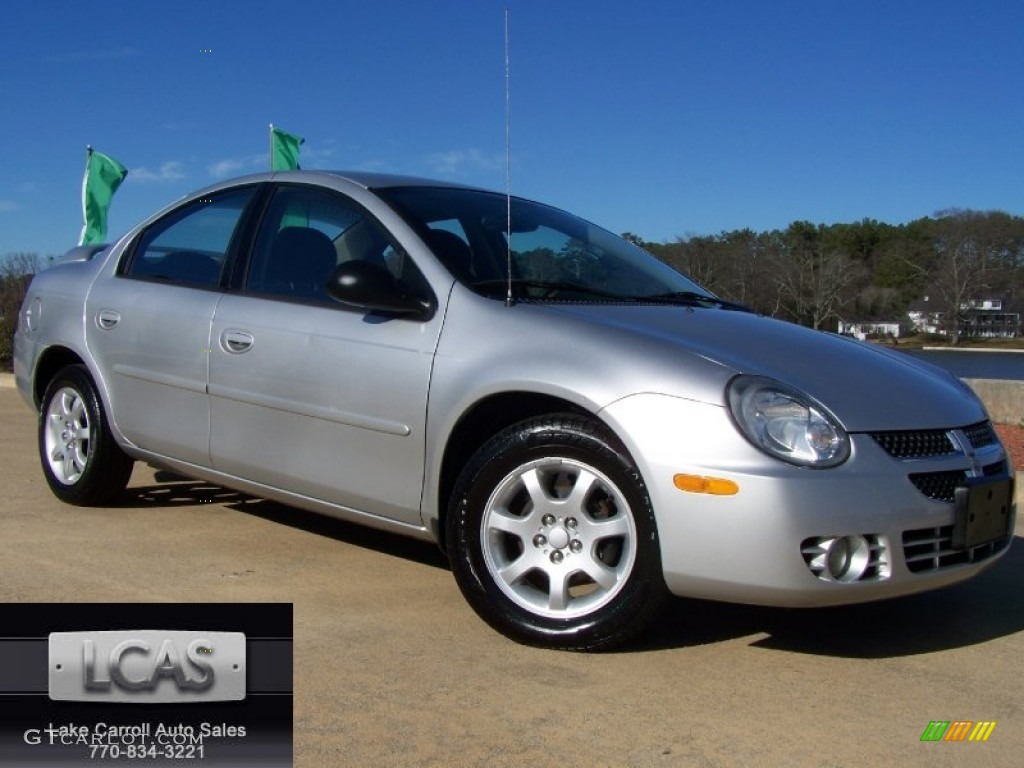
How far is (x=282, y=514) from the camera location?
5.41m

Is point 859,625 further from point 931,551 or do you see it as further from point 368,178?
point 368,178

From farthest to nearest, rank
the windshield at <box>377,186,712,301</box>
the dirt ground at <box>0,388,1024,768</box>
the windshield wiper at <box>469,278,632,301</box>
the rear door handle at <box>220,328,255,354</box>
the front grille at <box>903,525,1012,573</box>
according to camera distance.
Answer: the rear door handle at <box>220,328,255,354</box> → the windshield at <box>377,186,712,301</box> → the windshield wiper at <box>469,278,632,301</box> → the front grille at <box>903,525,1012,573</box> → the dirt ground at <box>0,388,1024,768</box>

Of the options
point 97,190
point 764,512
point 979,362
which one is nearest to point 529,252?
point 764,512

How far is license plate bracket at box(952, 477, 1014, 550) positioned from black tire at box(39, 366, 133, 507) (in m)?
3.58

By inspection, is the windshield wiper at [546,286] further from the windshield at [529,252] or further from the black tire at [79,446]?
the black tire at [79,446]

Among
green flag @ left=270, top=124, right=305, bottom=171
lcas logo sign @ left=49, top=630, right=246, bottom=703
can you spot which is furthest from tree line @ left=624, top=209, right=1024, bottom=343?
green flag @ left=270, top=124, right=305, bottom=171

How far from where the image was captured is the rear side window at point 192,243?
4793mm

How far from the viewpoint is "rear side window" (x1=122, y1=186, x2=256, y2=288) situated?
15.7 feet

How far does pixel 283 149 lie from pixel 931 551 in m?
10.3

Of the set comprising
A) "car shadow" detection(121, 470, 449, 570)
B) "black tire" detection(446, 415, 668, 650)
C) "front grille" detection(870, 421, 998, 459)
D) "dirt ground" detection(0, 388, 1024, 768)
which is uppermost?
"front grille" detection(870, 421, 998, 459)

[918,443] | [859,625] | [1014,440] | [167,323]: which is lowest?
[859,625]

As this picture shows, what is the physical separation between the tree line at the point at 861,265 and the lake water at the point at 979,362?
459mm

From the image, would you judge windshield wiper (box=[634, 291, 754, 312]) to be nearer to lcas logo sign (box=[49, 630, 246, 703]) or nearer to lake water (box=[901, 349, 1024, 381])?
lake water (box=[901, 349, 1024, 381])

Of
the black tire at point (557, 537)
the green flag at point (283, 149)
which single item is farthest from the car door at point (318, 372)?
the green flag at point (283, 149)
